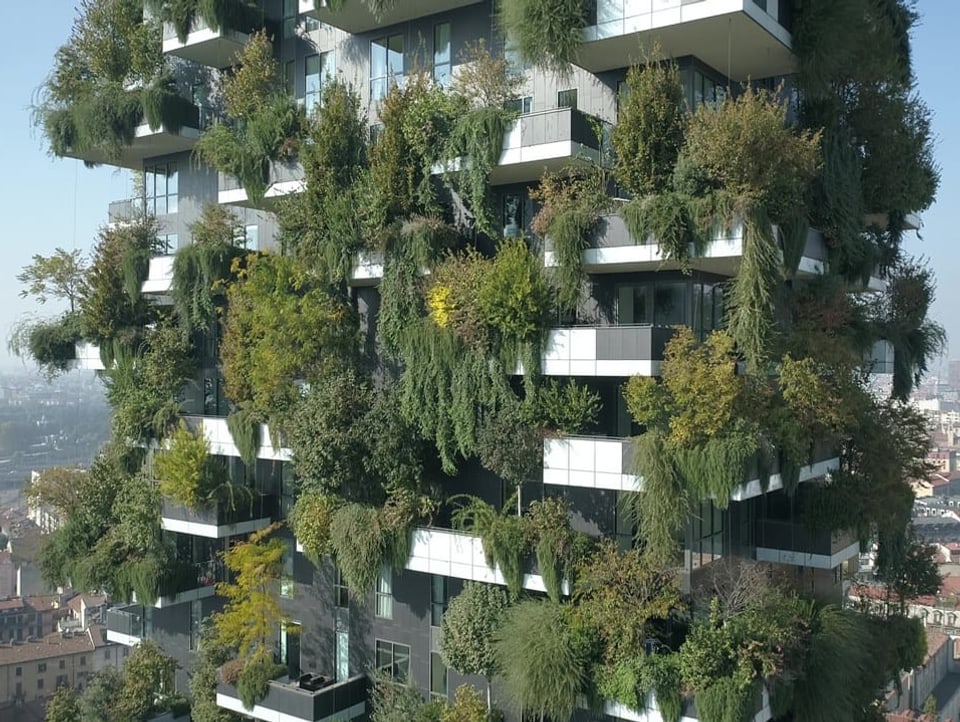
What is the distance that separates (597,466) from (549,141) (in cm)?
714

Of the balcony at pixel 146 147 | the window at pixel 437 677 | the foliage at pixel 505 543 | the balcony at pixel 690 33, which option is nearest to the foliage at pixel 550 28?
the balcony at pixel 690 33

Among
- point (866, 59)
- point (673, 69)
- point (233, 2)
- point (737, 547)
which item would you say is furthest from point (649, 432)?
point (233, 2)

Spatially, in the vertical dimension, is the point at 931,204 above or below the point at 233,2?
below

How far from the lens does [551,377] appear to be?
20.7 meters

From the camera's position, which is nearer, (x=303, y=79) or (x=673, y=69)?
(x=673, y=69)

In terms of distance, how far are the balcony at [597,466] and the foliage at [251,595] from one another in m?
9.19

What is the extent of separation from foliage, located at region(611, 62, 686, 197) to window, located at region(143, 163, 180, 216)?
698 inches

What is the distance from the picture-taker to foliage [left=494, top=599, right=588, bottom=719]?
710 inches

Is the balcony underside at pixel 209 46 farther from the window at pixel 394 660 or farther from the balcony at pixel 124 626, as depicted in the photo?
the balcony at pixel 124 626

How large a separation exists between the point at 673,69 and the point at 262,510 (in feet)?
55.5

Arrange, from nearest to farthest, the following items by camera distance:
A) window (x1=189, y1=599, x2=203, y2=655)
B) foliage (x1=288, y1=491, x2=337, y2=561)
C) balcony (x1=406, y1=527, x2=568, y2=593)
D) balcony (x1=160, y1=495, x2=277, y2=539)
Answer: balcony (x1=406, y1=527, x2=568, y2=593) < foliage (x1=288, y1=491, x2=337, y2=561) < balcony (x1=160, y1=495, x2=277, y2=539) < window (x1=189, y1=599, x2=203, y2=655)

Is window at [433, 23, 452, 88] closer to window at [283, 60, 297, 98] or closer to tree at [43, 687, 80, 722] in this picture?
window at [283, 60, 297, 98]

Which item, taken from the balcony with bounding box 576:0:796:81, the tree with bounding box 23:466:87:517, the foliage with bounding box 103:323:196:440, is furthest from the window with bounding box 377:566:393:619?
the balcony with bounding box 576:0:796:81

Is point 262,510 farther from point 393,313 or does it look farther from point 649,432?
point 649,432
